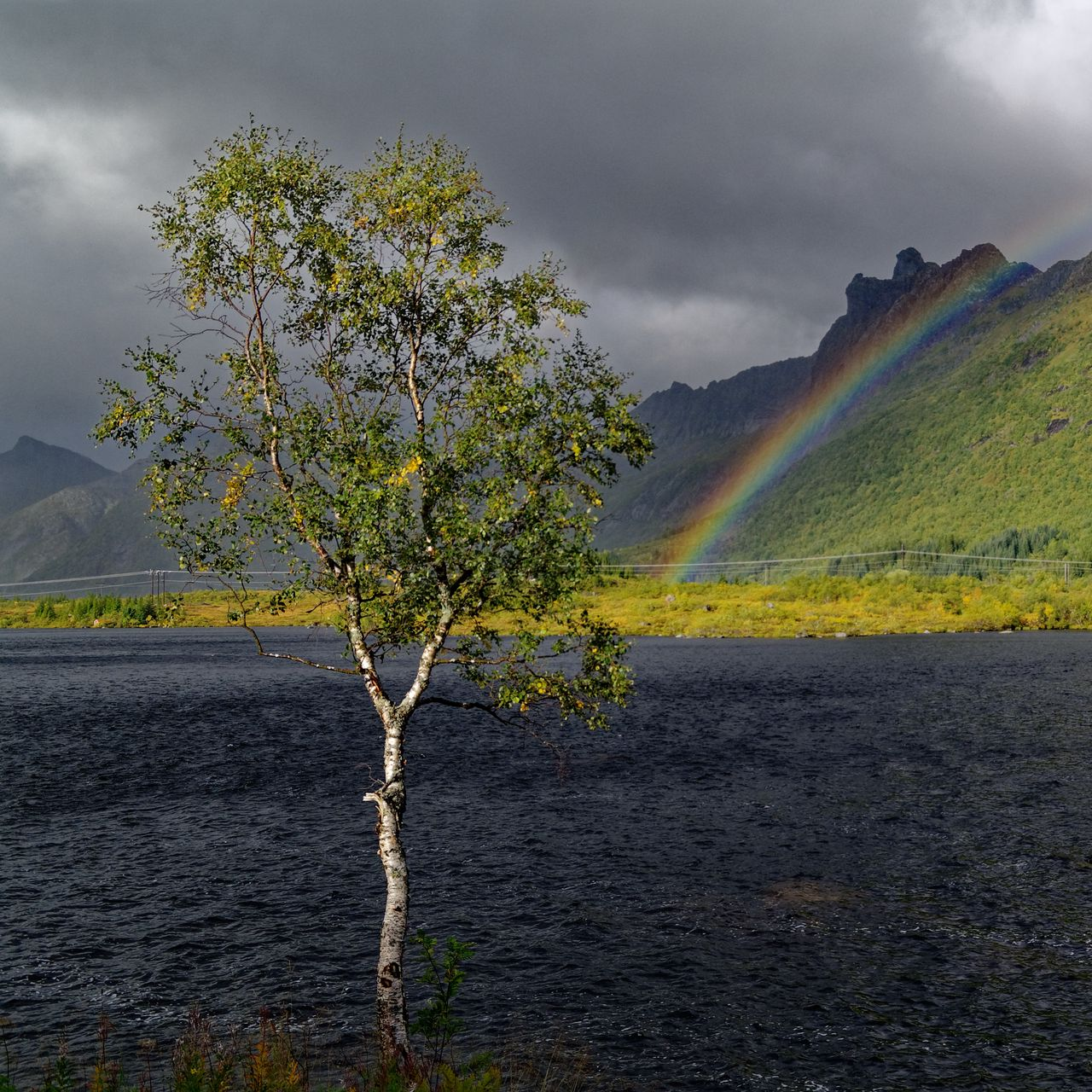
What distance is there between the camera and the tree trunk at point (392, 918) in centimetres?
1786

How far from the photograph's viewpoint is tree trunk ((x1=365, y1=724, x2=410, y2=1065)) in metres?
17.9

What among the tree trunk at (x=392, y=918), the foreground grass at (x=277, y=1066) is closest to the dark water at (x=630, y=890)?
the foreground grass at (x=277, y=1066)

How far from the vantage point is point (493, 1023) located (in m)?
21.8

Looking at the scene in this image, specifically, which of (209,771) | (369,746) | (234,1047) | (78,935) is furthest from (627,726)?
(234,1047)

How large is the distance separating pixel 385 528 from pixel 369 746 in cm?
4959

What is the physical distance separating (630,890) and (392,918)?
Result: 1509 cm

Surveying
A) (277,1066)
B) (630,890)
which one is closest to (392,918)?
(277,1066)

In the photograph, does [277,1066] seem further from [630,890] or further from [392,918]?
[630,890]

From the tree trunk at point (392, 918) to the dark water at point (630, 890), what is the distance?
158 inches

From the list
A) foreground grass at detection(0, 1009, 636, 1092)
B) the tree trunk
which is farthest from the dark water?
the tree trunk

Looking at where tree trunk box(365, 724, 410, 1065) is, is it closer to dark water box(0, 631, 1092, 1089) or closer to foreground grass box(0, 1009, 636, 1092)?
foreground grass box(0, 1009, 636, 1092)

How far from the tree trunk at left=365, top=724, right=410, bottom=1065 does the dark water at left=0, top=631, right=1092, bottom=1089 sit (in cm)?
401

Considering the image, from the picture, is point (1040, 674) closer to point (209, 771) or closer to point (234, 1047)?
point (209, 771)

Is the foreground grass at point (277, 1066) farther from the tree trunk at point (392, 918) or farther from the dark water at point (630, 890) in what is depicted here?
the dark water at point (630, 890)
